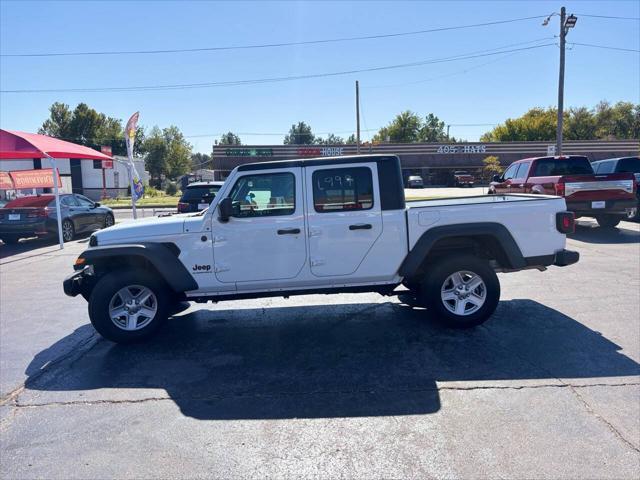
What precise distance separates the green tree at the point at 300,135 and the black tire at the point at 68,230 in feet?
284

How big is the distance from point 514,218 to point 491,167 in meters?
44.2

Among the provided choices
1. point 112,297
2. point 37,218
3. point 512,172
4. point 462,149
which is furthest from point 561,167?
point 462,149

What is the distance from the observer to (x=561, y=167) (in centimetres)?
1366

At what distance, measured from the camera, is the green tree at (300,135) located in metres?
99.4

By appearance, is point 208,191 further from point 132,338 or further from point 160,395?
point 160,395

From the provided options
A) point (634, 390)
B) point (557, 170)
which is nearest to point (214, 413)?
point (634, 390)

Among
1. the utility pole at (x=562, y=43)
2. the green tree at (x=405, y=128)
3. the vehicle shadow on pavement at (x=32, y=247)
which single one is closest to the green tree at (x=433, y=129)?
the green tree at (x=405, y=128)

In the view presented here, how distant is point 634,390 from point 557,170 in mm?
10904

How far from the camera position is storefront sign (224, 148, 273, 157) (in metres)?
47.2

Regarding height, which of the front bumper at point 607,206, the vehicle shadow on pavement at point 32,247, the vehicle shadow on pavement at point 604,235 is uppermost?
the front bumper at point 607,206

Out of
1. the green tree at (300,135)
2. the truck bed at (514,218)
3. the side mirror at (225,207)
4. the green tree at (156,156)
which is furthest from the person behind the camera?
the green tree at (300,135)

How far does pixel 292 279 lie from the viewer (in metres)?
5.54

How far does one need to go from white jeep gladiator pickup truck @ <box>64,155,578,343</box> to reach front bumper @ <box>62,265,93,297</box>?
2 cm

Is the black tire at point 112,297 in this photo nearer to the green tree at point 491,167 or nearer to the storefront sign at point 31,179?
the storefront sign at point 31,179
